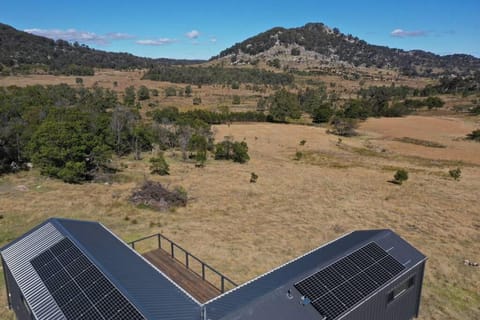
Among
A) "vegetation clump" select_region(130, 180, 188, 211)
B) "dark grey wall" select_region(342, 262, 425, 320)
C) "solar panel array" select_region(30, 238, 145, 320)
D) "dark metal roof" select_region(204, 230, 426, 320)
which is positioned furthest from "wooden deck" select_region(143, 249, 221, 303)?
"vegetation clump" select_region(130, 180, 188, 211)

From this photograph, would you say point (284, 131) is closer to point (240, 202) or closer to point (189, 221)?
point (240, 202)

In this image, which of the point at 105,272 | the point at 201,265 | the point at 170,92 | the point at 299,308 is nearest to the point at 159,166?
the point at 201,265

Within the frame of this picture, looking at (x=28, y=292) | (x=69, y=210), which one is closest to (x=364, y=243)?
(x=28, y=292)

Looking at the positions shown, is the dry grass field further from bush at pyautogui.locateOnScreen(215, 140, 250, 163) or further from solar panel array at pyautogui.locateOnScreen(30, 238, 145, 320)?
solar panel array at pyautogui.locateOnScreen(30, 238, 145, 320)

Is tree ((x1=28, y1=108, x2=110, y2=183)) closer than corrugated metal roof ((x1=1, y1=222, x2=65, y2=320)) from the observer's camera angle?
No

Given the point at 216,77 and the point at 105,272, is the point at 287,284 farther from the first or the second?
the point at 216,77

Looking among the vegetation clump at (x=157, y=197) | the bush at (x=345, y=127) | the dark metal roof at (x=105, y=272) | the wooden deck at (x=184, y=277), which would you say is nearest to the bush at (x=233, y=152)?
the vegetation clump at (x=157, y=197)

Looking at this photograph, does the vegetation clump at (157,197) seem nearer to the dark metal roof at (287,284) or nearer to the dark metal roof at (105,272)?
the dark metal roof at (105,272)
